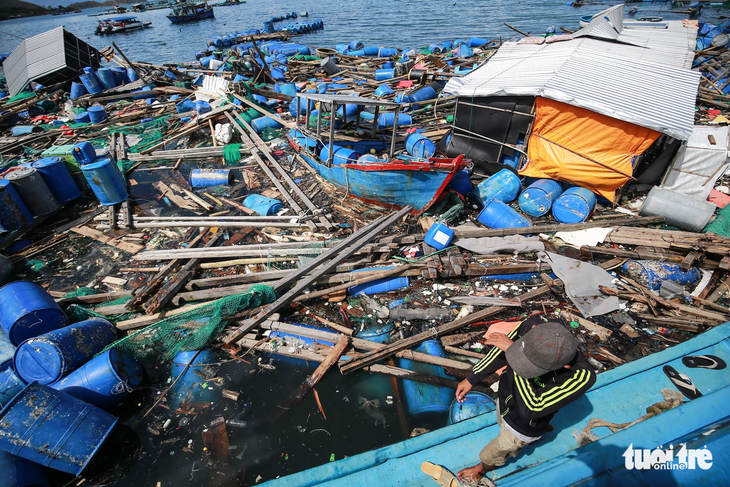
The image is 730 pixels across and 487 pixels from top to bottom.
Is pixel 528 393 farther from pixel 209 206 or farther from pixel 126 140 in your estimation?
pixel 126 140

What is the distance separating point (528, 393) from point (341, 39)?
38.7 metres

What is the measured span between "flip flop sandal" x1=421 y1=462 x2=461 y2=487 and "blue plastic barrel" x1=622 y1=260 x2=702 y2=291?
219 inches

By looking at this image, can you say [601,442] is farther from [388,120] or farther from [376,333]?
[388,120]

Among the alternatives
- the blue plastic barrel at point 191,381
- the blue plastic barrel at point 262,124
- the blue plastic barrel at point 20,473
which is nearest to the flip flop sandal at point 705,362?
the blue plastic barrel at point 191,381

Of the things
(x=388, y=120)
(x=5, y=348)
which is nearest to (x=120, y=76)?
(x=388, y=120)

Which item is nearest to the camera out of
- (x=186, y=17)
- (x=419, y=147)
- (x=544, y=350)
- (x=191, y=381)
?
(x=544, y=350)

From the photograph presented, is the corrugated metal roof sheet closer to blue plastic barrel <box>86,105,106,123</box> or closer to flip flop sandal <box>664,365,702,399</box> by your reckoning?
flip flop sandal <box>664,365,702,399</box>

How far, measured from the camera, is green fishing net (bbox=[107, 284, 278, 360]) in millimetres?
4883

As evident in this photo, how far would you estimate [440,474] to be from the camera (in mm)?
3061

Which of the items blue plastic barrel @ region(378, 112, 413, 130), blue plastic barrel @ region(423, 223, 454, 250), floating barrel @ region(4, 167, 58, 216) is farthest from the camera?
blue plastic barrel @ region(378, 112, 413, 130)

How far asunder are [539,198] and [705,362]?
5068mm

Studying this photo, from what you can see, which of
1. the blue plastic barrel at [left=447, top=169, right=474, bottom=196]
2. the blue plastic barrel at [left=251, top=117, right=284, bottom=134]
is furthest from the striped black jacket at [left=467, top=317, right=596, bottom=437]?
the blue plastic barrel at [left=251, top=117, right=284, bottom=134]

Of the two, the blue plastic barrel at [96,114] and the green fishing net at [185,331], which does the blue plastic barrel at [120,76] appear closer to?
the blue plastic barrel at [96,114]

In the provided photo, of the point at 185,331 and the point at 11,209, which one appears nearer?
the point at 185,331
